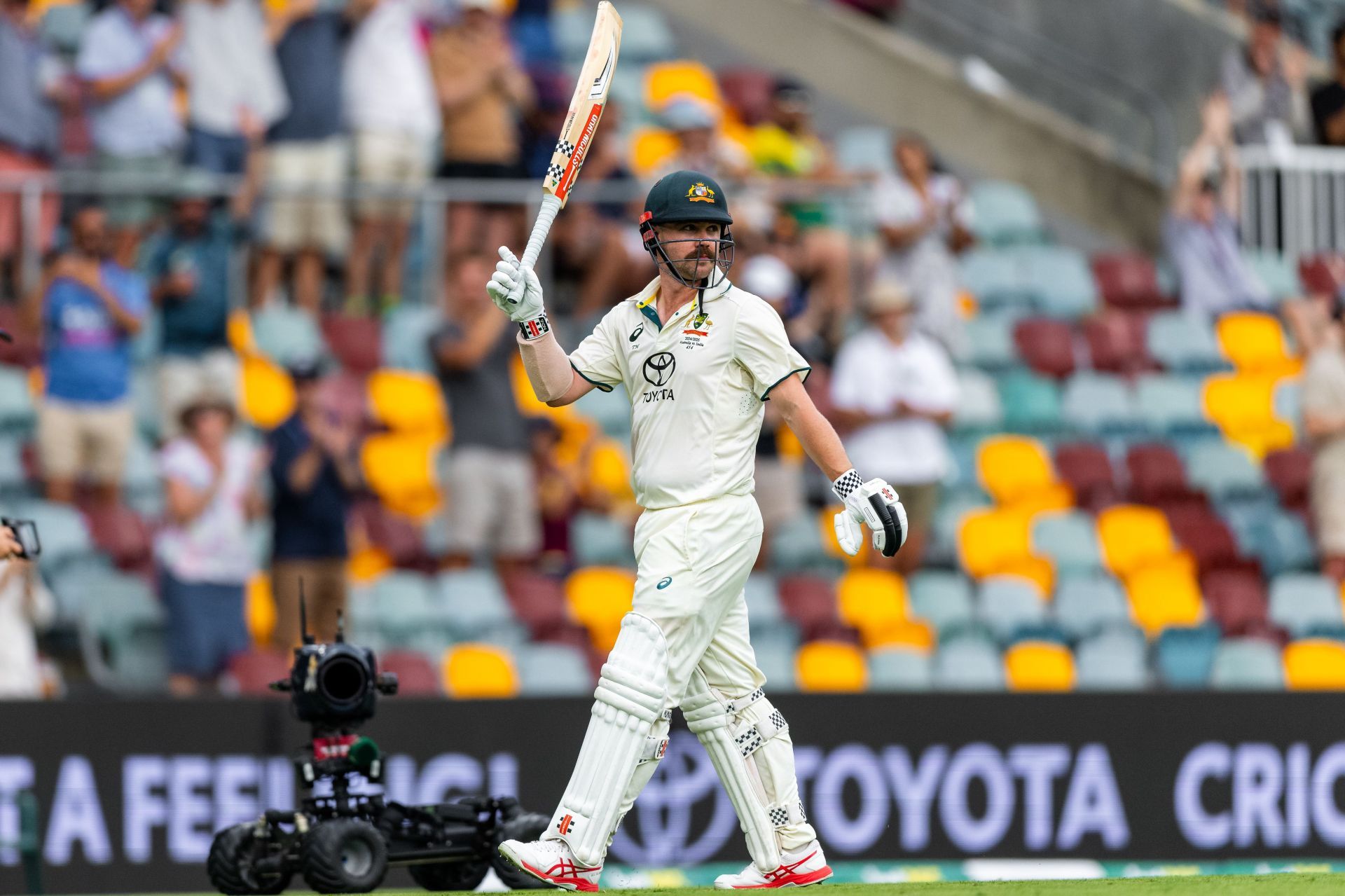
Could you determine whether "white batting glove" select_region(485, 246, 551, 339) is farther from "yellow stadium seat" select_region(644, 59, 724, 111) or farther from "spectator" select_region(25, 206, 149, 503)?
"yellow stadium seat" select_region(644, 59, 724, 111)

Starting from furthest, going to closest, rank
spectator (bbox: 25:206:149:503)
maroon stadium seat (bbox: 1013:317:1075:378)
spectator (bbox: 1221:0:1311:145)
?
1. spectator (bbox: 1221:0:1311:145)
2. maroon stadium seat (bbox: 1013:317:1075:378)
3. spectator (bbox: 25:206:149:503)

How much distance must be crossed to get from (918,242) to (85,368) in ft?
15.5

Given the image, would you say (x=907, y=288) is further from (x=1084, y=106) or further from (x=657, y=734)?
(x=657, y=734)

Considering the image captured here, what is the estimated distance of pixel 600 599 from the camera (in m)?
11.3

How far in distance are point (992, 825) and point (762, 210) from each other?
3.98m

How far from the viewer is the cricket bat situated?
22.1 ft

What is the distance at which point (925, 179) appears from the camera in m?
12.9

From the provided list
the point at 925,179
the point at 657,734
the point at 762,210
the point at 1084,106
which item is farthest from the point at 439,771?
the point at 1084,106

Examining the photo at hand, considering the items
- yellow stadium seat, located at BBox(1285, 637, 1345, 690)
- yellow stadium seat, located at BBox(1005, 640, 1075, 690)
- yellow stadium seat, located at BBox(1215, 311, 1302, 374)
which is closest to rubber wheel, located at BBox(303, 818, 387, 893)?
yellow stadium seat, located at BBox(1005, 640, 1075, 690)

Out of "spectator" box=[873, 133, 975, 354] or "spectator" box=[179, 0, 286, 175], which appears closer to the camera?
"spectator" box=[179, 0, 286, 175]

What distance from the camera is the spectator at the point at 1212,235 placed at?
14.0 meters

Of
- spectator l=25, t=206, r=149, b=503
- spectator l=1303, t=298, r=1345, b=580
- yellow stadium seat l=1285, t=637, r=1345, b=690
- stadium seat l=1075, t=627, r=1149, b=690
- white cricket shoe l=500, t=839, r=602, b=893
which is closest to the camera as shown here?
white cricket shoe l=500, t=839, r=602, b=893

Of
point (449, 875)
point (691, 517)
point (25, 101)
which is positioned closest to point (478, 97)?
point (25, 101)

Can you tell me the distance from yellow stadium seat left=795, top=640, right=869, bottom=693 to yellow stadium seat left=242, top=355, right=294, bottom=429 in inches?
118
